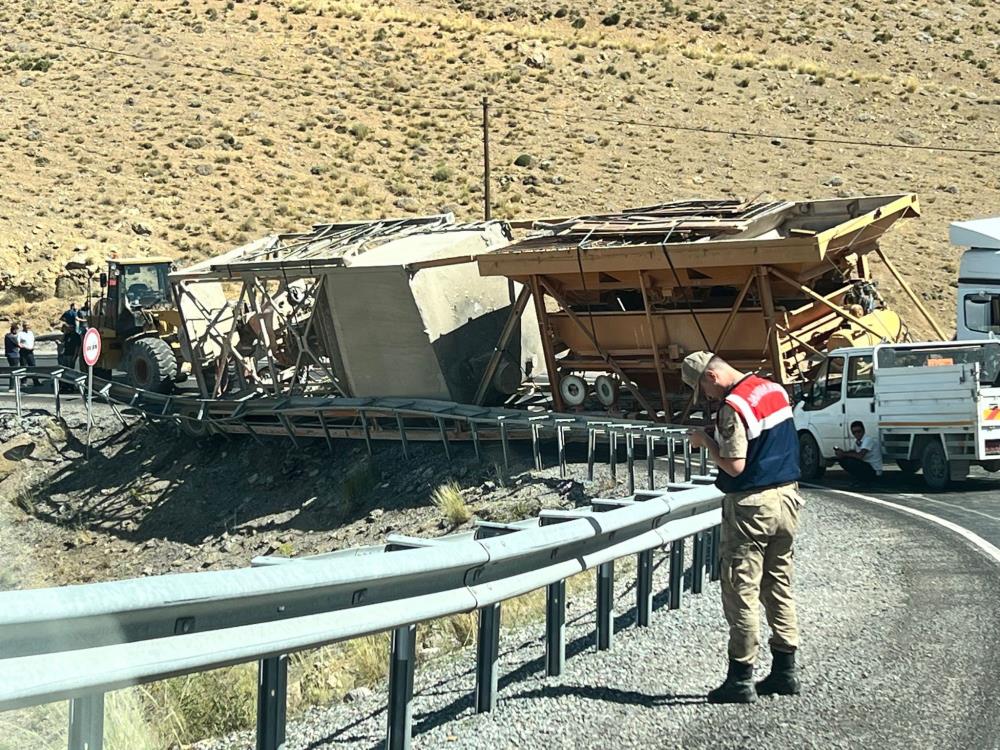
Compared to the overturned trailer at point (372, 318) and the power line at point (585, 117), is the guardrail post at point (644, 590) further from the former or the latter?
the power line at point (585, 117)

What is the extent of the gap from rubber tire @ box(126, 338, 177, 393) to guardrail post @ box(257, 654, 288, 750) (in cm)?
2198

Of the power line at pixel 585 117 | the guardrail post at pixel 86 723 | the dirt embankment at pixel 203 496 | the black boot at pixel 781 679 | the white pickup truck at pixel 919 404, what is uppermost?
the power line at pixel 585 117

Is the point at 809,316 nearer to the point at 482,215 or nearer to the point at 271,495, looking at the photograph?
the point at 271,495

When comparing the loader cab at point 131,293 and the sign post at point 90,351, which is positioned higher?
the loader cab at point 131,293

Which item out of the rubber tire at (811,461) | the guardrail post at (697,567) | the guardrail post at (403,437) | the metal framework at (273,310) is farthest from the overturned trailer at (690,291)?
the guardrail post at (697,567)

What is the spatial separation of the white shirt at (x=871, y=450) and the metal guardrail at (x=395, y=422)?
229 centimetres

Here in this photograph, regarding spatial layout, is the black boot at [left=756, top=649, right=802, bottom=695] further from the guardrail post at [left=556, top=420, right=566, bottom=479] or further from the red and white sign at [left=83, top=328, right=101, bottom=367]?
the red and white sign at [left=83, top=328, right=101, bottom=367]

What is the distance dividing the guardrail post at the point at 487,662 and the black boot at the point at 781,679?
1.31 meters

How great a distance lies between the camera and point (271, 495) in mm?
21828

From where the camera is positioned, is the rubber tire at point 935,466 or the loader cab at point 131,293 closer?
the rubber tire at point 935,466

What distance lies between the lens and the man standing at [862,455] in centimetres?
1722

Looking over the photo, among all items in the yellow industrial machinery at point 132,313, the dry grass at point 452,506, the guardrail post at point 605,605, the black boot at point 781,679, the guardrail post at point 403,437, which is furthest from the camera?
the yellow industrial machinery at point 132,313

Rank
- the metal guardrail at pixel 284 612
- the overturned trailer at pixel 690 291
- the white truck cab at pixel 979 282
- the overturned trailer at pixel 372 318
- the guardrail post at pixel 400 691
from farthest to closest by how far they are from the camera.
Result: the white truck cab at pixel 979 282
the overturned trailer at pixel 372 318
the overturned trailer at pixel 690 291
the guardrail post at pixel 400 691
the metal guardrail at pixel 284 612

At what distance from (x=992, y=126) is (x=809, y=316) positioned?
44.4 meters
